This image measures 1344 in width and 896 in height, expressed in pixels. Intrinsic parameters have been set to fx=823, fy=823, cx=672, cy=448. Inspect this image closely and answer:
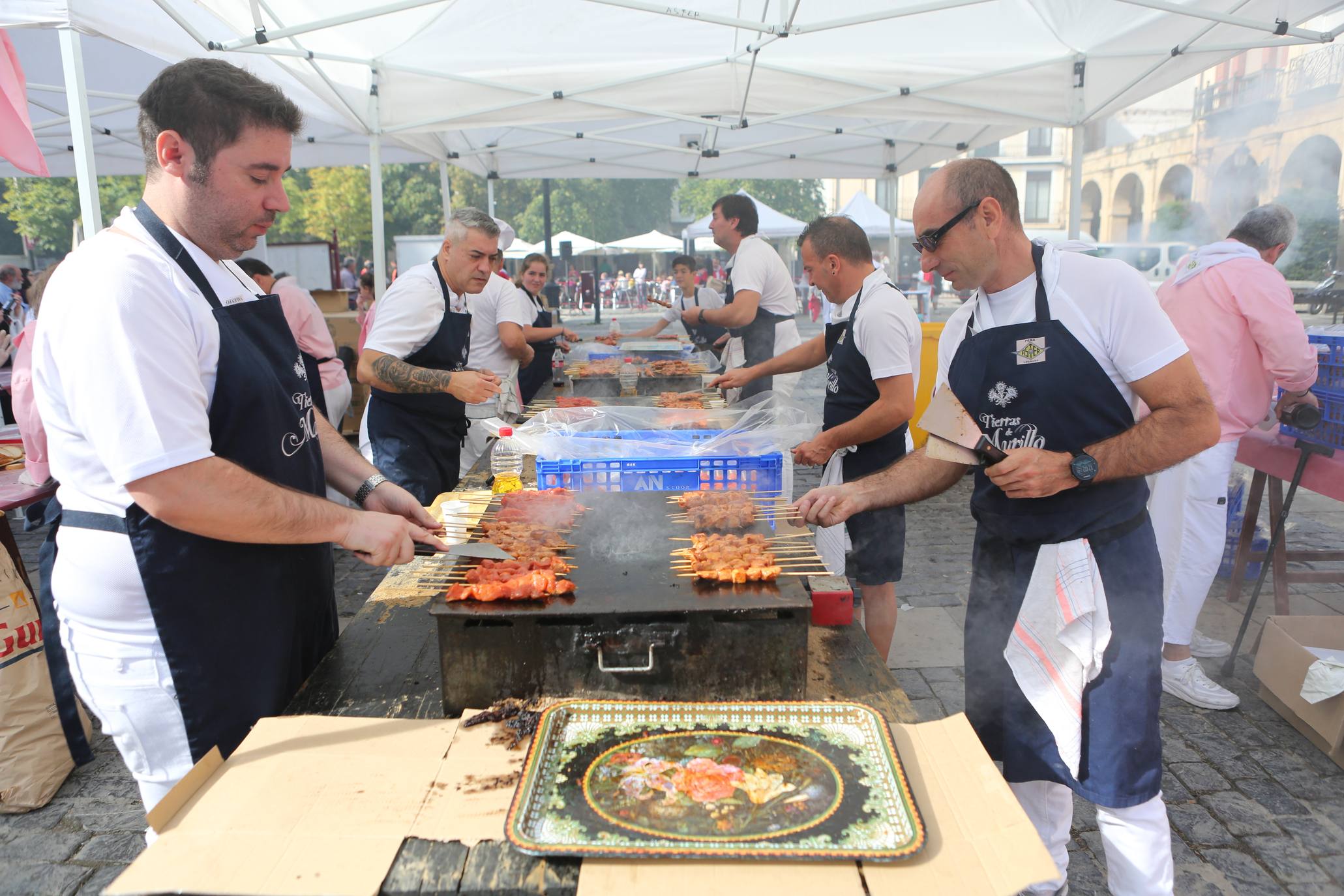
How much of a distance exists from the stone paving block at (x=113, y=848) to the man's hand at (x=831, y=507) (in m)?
2.69

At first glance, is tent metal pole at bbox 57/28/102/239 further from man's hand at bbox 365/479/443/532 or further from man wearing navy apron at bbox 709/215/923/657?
man wearing navy apron at bbox 709/215/923/657

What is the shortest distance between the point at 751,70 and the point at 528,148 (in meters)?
5.01

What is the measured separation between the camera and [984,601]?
2.58m

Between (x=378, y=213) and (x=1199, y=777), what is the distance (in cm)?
754

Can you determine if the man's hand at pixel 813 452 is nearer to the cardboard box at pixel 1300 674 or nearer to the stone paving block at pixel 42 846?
the cardboard box at pixel 1300 674

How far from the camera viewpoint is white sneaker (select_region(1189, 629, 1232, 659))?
4484 millimetres

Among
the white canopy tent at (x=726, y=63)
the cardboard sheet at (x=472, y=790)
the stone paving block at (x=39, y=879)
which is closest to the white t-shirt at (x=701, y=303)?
the white canopy tent at (x=726, y=63)

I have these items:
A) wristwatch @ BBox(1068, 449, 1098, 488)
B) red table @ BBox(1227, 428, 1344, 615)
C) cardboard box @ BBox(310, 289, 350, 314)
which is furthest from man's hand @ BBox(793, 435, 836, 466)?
cardboard box @ BBox(310, 289, 350, 314)

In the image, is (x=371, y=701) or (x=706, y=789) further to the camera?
(x=371, y=701)

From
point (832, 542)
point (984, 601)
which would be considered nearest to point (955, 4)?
point (832, 542)

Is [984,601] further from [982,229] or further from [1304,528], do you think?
[1304,528]

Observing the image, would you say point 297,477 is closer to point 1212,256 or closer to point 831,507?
point 831,507

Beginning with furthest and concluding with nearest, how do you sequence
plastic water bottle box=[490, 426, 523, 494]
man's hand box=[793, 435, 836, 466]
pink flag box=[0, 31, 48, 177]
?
pink flag box=[0, 31, 48, 177], plastic water bottle box=[490, 426, 523, 494], man's hand box=[793, 435, 836, 466]

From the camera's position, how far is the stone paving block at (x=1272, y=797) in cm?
317
